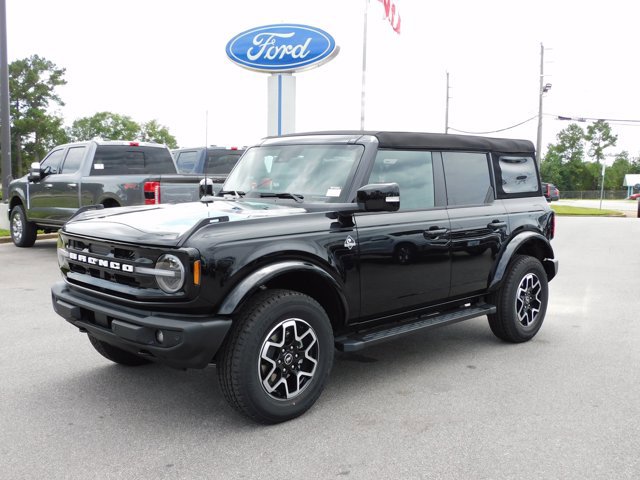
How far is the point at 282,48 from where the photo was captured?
20.0m

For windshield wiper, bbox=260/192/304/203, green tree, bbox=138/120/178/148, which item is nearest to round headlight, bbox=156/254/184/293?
windshield wiper, bbox=260/192/304/203

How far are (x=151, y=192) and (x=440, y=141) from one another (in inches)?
241

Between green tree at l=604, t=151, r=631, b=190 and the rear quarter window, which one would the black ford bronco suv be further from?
green tree at l=604, t=151, r=631, b=190

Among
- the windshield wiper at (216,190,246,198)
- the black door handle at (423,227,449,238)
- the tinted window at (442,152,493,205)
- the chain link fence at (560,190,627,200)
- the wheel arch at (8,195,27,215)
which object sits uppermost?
the tinted window at (442,152,493,205)

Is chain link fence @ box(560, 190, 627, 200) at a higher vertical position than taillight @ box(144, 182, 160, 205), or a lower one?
lower

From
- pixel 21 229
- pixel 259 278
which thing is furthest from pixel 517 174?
pixel 21 229

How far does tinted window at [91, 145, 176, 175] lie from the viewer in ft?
37.4

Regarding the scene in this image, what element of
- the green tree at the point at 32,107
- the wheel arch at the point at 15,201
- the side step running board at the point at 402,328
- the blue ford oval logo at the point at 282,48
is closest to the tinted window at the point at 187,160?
the wheel arch at the point at 15,201

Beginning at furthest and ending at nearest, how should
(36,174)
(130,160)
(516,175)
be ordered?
(36,174), (130,160), (516,175)

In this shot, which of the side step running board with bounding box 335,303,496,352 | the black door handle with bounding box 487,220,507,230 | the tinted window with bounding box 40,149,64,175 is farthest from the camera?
the tinted window with bounding box 40,149,64,175

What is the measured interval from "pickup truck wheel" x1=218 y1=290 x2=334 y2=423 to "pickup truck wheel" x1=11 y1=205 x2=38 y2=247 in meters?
10.6

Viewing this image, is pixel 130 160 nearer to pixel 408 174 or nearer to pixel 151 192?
pixel 151 192

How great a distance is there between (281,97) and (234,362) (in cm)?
1759

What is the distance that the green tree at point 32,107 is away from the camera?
212 ft
